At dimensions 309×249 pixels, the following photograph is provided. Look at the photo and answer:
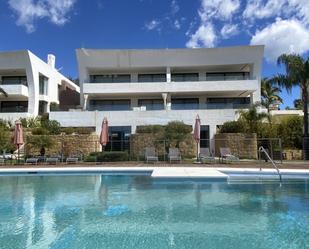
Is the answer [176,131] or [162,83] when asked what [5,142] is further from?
A: [162,83]

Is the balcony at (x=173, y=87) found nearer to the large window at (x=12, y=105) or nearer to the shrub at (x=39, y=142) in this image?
the large window at (x=12, y=105)

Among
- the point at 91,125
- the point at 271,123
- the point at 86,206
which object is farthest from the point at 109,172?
the point at 271,123

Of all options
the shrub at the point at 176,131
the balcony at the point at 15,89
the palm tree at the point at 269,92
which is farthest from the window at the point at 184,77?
the balcony at the point at 15,89

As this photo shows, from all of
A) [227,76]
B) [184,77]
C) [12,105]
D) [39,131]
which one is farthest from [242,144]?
[12,105]

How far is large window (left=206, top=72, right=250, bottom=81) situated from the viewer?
36.7 meters

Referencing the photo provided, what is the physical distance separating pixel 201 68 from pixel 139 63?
6757mm

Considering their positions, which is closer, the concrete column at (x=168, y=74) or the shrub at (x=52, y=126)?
the shrub at (x=52, y=126)

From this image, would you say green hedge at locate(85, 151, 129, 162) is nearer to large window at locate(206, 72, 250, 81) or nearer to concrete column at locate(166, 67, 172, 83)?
concrete column at locate(166, 67, 172, 83)

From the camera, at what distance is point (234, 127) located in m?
30.2

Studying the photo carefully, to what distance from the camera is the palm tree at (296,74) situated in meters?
26.8

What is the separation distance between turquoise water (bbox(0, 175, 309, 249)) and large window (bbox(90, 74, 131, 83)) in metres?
23.1

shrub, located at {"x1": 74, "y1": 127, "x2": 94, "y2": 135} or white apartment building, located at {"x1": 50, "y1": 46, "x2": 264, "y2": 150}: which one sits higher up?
white apartment building, located at {"x1": 50, "y1": 46, "x2": 264, "y2": 150}

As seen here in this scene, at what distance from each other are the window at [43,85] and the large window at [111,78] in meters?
5.78

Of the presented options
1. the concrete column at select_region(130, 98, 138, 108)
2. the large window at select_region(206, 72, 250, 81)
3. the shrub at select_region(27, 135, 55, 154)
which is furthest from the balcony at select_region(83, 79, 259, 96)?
the shrub at select_region(27, 135, 55, 154)
